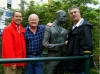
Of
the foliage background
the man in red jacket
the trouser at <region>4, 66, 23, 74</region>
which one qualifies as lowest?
the trouser at <region>4, 66, 23, 74</region>

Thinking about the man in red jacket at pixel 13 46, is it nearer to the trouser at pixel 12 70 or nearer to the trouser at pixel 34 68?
the trouser at pixel 12 70

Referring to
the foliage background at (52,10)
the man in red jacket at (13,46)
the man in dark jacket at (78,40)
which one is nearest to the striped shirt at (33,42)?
the man in red jacket at (13,46)

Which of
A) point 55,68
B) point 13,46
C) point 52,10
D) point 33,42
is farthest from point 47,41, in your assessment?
point 52,10

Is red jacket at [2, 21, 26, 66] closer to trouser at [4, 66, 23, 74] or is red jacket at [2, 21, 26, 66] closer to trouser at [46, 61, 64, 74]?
trouser at [4, 66, 23, 74]

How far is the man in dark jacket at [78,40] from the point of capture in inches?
117

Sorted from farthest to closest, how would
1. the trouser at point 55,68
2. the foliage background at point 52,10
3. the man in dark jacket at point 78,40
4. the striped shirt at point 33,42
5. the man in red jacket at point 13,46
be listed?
the foliage background at point 52,10, the striped shirt at point 33,42, the man in red jacket at point 13,46, the trouser at point 55,68, the man in dark jacket at point 78,40

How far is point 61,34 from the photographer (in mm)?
3529

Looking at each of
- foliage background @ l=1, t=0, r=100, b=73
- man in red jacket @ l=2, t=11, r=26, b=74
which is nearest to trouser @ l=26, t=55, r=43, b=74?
man in red jacket @ l=2, t=11, r=26, b=74

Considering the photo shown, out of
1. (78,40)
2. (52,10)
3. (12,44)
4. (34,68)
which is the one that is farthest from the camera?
(52,10)

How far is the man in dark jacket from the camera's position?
2984 millimetres

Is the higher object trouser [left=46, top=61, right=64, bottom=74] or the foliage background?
the foliage background

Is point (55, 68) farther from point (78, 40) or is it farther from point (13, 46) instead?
point (13, 46)

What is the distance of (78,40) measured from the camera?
10.2 ft

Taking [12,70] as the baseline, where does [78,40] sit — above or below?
above
